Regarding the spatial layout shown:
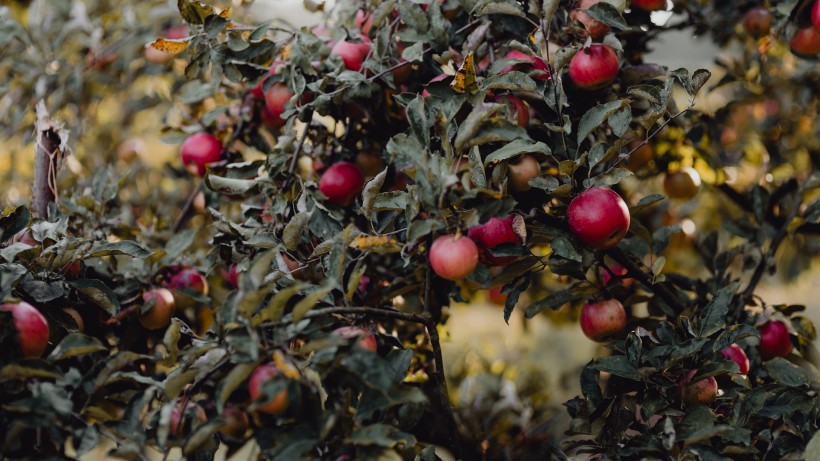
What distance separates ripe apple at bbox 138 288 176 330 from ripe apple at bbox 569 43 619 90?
86cm

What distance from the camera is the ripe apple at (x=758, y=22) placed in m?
1.82

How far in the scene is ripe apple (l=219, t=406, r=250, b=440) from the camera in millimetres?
1010

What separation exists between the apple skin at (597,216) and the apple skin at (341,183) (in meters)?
0.46

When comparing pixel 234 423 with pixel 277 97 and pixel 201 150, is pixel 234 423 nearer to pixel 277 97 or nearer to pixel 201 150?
pixel 277 97

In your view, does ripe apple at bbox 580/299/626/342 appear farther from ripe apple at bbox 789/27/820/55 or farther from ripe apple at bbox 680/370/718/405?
ripe apple at bbox 789/27/820/55

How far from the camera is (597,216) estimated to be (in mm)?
1103

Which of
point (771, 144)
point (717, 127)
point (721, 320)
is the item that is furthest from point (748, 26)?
point (721, 320)

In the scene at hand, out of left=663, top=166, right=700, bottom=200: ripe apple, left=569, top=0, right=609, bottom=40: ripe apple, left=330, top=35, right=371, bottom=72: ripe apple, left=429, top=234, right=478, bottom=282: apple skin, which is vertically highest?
left=569, top=0, right=609, bottom=40: ripe apple

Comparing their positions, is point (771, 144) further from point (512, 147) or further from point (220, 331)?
point (220, 331)

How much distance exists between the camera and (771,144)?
2354 millimetres

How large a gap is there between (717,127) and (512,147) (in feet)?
3.44

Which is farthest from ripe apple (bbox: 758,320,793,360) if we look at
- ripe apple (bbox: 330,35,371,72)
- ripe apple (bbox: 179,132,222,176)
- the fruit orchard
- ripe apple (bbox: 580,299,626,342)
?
ripe apple (bbox: 179,132,222,176)

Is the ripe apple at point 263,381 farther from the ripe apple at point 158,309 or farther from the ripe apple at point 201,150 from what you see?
the ripe apple at point 201,150

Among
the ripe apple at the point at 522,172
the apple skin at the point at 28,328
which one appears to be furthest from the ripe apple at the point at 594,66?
the apple skin at the point at 28,328
